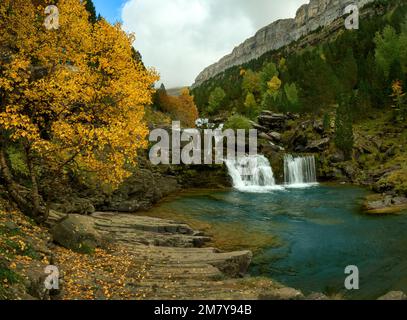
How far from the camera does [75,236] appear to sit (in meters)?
17.0

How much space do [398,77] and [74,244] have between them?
75.2 meters

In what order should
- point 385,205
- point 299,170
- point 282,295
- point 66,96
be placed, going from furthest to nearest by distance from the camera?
point 299,170 → point 385,205 → point 66,96 → point 282,295

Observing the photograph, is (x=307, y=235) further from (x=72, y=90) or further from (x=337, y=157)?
(x=337, y=157)

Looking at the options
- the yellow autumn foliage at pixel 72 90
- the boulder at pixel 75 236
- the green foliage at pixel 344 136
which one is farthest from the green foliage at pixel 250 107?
the boulder at pixel 75 236

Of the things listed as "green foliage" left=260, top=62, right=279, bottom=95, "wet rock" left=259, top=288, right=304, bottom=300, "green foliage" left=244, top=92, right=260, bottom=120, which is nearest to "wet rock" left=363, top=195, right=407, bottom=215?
"wet rock" left=259, top=288, right=304, bottom=300

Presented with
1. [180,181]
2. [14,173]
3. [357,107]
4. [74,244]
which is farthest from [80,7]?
[357,107]

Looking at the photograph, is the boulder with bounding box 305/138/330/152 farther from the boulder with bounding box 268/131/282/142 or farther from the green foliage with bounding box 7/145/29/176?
the green foliage with bounding box 7/145/29/176

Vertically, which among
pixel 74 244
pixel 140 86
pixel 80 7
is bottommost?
pixel 74 244

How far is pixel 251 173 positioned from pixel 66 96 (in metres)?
40.7

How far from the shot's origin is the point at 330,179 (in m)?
58.8

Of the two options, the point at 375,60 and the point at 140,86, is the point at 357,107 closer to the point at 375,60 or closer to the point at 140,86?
the point at 375,60

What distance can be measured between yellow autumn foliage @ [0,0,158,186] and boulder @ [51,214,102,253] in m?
2.63

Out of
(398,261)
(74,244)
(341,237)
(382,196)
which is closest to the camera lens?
(74,244)

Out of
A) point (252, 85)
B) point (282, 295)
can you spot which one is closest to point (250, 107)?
point (252, 85)
